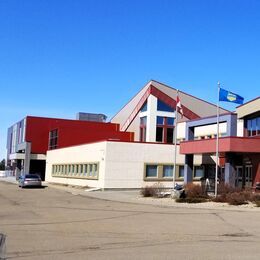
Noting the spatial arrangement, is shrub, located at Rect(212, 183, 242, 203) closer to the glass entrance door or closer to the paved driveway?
the glass entrance door

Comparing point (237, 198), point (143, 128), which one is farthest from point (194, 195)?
point (143, 128)

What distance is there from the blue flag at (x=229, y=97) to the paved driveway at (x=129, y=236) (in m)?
13.9

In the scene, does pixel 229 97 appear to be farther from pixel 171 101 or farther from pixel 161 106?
pixel 161 106

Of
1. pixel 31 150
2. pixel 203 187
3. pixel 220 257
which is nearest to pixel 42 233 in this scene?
pixel 220 257

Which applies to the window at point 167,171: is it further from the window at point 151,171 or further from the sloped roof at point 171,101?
the sloped roof at point 171,101

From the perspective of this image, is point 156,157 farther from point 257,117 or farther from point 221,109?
point 221,109

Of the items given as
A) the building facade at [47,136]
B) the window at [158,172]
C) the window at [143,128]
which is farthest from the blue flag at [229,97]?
the building facade at [47,136]

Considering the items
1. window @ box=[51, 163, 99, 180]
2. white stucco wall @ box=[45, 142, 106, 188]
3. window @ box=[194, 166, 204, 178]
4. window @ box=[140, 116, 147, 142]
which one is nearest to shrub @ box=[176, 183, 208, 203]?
white stucco wall @ box=[45, 142, 106, 188]

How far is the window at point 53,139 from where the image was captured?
248ft

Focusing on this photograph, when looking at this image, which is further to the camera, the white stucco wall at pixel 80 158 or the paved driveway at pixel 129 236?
the white stucco wall at pixel 80 158

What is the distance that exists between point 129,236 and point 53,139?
211 feet

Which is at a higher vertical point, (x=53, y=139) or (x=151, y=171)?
(x=53, y=139)

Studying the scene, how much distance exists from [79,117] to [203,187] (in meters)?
73.0

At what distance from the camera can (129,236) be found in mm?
14328
